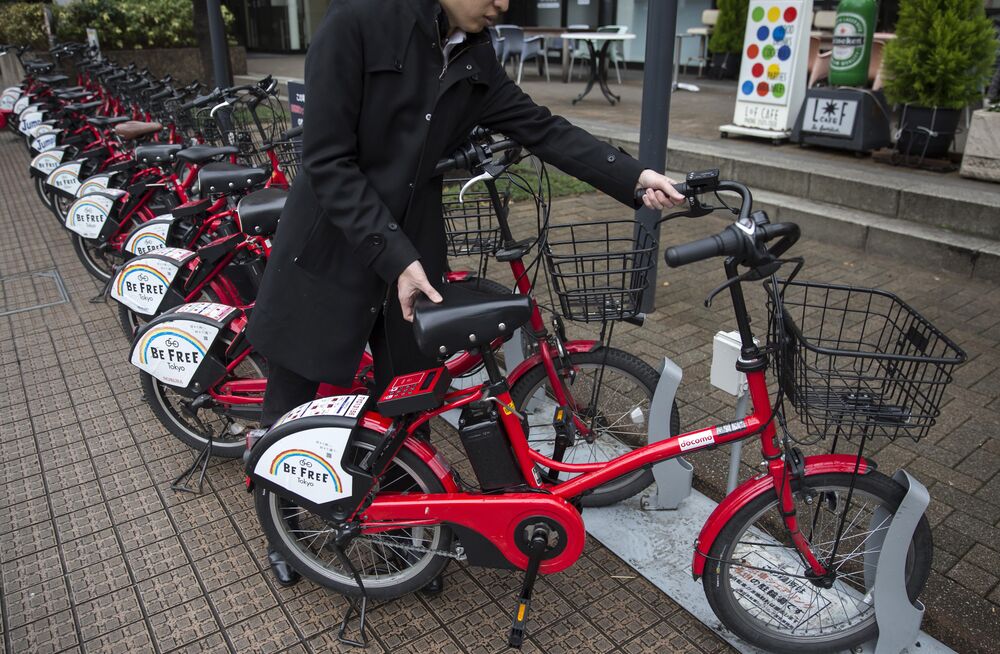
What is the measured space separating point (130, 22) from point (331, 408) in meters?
14.4

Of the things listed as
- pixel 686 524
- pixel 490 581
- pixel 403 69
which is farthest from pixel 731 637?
pixel 403 69

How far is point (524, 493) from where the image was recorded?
2.49 meters

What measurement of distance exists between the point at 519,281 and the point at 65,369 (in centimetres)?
307

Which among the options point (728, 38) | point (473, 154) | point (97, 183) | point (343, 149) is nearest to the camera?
point (343, 149)

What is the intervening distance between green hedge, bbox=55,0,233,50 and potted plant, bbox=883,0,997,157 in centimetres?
1087

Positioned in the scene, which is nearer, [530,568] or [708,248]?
[708,248]

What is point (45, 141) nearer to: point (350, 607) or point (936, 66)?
point (350, 607)

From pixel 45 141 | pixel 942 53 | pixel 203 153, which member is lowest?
pixel 45 141

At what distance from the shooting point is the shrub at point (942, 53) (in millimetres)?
6328

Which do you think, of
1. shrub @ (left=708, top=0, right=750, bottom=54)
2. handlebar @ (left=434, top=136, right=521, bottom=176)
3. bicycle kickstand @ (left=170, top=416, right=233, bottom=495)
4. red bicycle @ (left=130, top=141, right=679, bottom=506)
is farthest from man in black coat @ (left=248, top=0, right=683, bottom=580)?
shrub @ (left=708, top=0, right=750, bottom=54)

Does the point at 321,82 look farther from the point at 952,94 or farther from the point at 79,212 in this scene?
the point at 952,94

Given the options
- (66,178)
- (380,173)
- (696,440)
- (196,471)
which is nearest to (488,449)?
(696,440)

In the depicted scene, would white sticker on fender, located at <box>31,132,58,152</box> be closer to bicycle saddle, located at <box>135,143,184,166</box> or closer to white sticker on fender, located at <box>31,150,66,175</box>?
white sticker on fender, located at <box>31,150,66,175</box>

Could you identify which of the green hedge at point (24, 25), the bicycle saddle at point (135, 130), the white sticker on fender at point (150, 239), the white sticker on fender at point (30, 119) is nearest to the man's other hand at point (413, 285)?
the white sticker on fender at point (150, 239)
